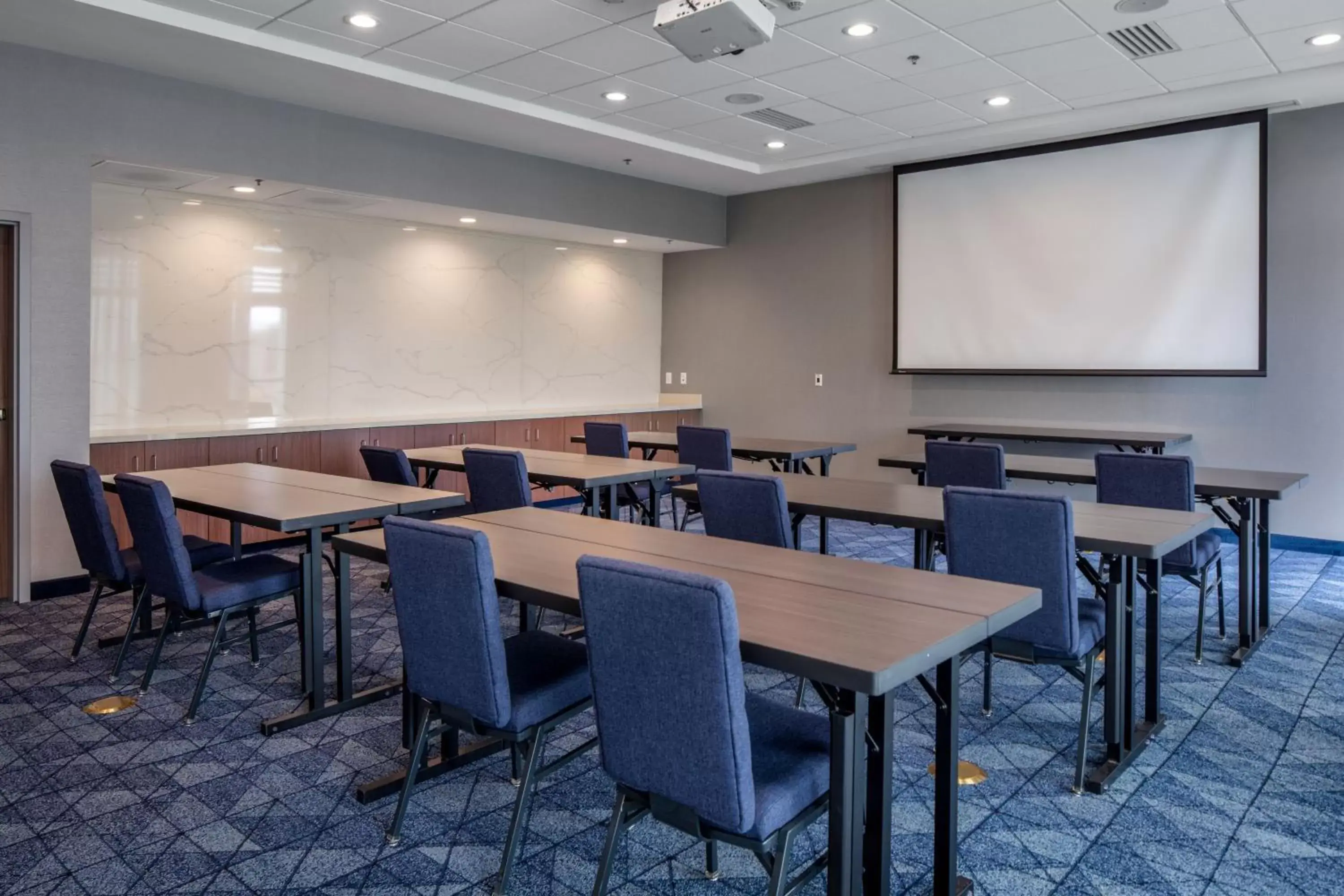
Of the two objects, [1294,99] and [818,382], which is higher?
[1294,99]

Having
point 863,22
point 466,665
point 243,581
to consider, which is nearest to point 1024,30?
point 863,22

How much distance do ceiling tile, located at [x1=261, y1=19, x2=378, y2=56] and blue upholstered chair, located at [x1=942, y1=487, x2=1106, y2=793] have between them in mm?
3958

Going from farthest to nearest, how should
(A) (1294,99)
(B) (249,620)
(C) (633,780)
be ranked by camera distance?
(A) (1294,99)
(B) (249,620)
(C) (633,780)

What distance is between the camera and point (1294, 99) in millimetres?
5836

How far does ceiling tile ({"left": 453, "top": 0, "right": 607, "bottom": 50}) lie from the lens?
14.5ft

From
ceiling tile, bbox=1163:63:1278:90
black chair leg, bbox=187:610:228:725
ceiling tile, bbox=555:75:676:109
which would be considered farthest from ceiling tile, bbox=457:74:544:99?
ceiling tile, bbox=1163:63:1278:90

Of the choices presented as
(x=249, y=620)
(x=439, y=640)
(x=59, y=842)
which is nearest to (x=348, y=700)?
(x=249, y=620)

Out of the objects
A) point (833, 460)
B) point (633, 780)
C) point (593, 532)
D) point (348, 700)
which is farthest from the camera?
point (833, 460)

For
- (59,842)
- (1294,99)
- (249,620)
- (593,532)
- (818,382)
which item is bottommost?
(59,842)

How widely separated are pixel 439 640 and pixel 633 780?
67cm

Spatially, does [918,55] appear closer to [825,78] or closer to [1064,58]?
[825,78]

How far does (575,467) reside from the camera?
5070mm

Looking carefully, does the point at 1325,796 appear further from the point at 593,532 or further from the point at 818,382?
the point at 818,382

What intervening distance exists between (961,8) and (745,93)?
1.64 meters
